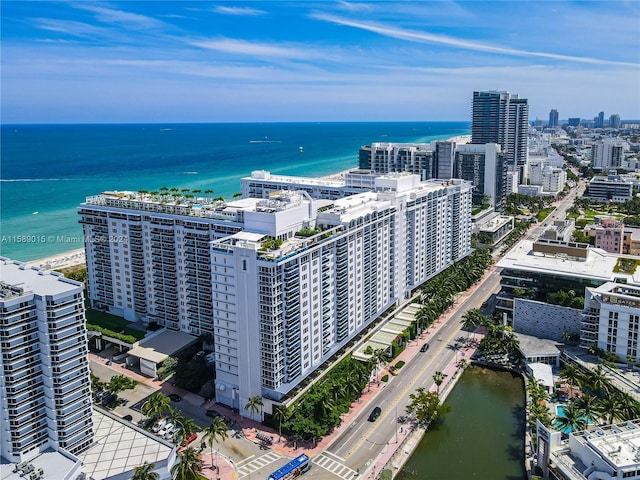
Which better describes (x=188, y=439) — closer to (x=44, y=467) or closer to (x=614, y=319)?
(x=44, y=467)

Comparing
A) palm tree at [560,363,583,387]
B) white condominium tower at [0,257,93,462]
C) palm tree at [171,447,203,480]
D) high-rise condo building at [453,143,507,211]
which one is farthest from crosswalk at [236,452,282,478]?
high-rise condo building at [453,143,507,211]

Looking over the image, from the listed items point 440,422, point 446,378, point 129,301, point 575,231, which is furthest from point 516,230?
point 129,301

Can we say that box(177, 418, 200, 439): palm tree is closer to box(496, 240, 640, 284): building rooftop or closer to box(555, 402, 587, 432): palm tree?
box(555, 402, 587, 432): palm tree

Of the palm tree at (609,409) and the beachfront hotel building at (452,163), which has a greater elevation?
the beachfront hotel building at (452,163)

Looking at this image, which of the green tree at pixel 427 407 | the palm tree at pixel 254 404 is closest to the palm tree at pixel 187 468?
the palm tree at pixel 254 404

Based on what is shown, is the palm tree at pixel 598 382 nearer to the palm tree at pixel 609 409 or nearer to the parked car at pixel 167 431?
the palm tree at pixel 609 409

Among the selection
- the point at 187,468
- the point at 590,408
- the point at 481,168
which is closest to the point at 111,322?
the point at 187,468
